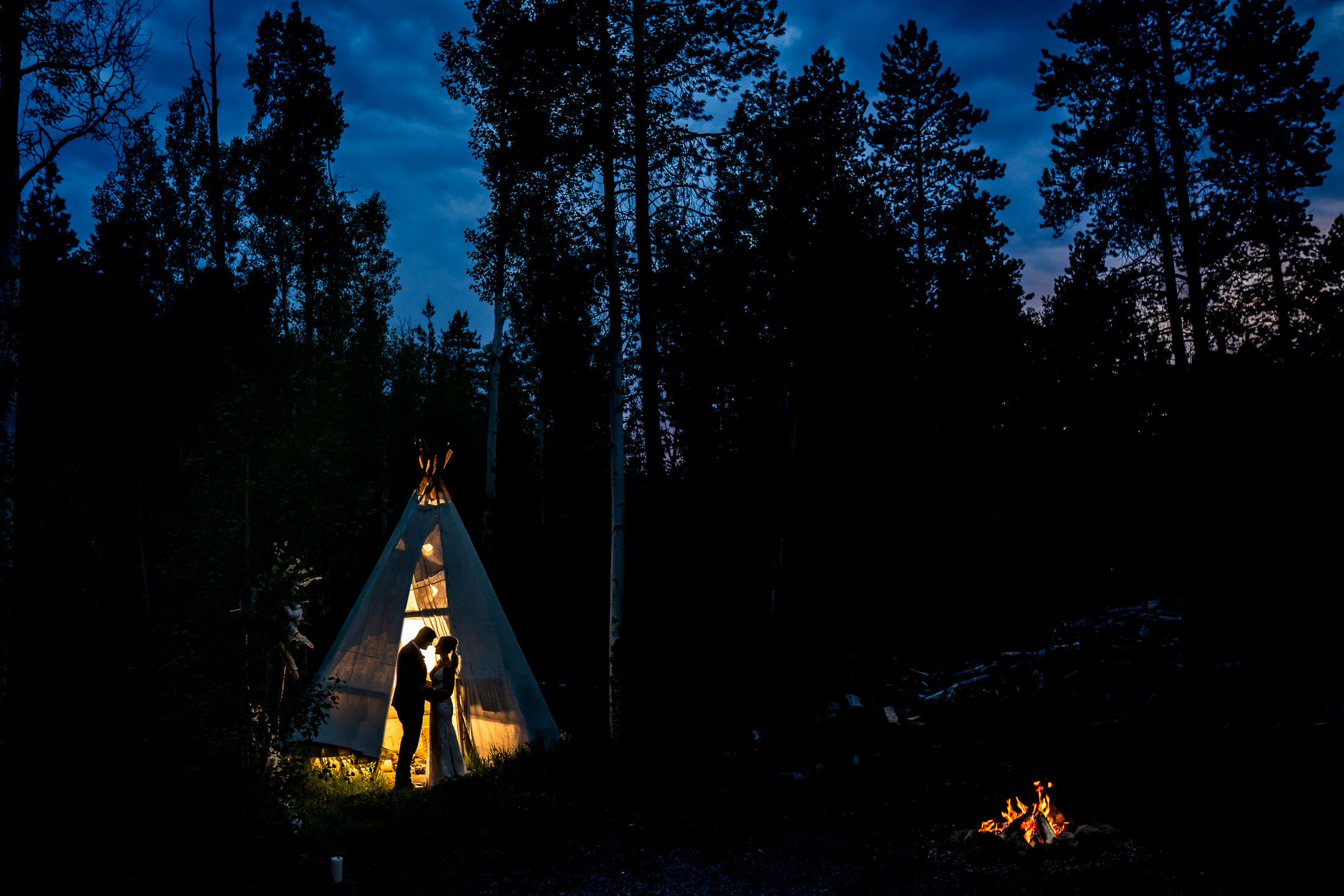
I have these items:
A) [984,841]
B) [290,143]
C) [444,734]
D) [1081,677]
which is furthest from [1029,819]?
[290,143]

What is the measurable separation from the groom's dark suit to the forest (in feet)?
4.86

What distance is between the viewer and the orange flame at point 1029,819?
5.80 meters

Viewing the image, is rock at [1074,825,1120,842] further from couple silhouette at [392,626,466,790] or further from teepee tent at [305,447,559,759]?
couple silhouette at [392,626,466,790]

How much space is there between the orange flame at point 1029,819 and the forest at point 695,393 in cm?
420

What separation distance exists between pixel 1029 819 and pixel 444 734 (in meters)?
5.76

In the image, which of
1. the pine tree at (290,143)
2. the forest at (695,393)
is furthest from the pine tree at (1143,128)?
the pine tree at (290,143)

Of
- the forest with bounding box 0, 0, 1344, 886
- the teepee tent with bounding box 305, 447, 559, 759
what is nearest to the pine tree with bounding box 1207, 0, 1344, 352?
the forest with bounding box 0, 0, 1344, 886

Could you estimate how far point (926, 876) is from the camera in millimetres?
5570

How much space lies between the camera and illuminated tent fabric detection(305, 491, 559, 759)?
9.08m

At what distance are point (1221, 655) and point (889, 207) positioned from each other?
10.3m

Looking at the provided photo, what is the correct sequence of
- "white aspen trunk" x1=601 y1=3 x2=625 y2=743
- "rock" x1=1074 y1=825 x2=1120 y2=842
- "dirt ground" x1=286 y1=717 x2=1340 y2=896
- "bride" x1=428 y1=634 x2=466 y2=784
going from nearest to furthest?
1. "dirt ground" x1=286 y1=717 x2=1340 y2=896
2. "rock" x1=1074 y1=825 x2=1120 y2=842
3. "bride" x1=428 y1=634 x2=466 y2=784
4. "white aspen trunk" x1=601 y1=3 x2=625 y2=743

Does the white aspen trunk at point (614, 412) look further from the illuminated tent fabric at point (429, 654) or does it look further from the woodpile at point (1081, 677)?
the woodpile at point (1081, 677)

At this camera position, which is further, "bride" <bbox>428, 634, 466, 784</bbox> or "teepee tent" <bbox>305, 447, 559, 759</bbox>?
"teepee tent" <bbox>305, 447, 559, 759</bbox>

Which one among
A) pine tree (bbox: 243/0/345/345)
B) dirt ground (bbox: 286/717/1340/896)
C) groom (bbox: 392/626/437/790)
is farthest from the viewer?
pine tree (bbox: 243/0/345/345)
